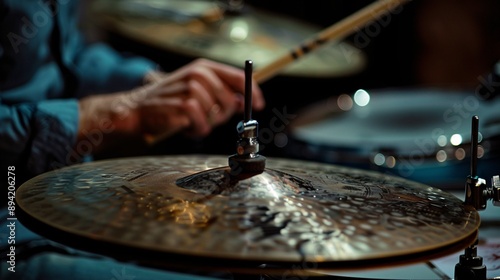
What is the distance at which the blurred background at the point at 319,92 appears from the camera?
141cm

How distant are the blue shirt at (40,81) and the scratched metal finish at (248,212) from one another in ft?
0.95

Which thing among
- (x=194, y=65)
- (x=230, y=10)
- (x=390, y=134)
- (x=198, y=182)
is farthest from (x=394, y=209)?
(x=230, y=10)

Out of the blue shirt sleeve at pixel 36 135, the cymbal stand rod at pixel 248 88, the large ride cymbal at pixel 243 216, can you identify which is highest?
the cymbal stand rod at pixel 248 88

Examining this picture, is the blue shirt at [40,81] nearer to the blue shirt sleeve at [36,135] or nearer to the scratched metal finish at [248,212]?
the blue shirt sleeve at [36,135]

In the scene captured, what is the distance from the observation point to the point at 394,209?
0.72m

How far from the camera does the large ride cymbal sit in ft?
1.88

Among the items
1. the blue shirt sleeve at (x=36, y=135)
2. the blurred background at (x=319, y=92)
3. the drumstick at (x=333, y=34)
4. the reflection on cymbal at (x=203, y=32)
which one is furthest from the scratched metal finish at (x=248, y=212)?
the reflection on cymbal at (x=203, y=32)

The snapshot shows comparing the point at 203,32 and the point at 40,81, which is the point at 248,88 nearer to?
the point at 40,81

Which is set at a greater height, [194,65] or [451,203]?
[194,65]

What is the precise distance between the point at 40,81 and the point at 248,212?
799mm

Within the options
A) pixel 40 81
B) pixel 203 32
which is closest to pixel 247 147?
pixel 40 81

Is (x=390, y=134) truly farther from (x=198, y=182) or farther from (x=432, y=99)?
(x=198, y=182)

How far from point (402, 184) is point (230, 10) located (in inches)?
38.2

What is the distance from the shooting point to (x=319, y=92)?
247cm
